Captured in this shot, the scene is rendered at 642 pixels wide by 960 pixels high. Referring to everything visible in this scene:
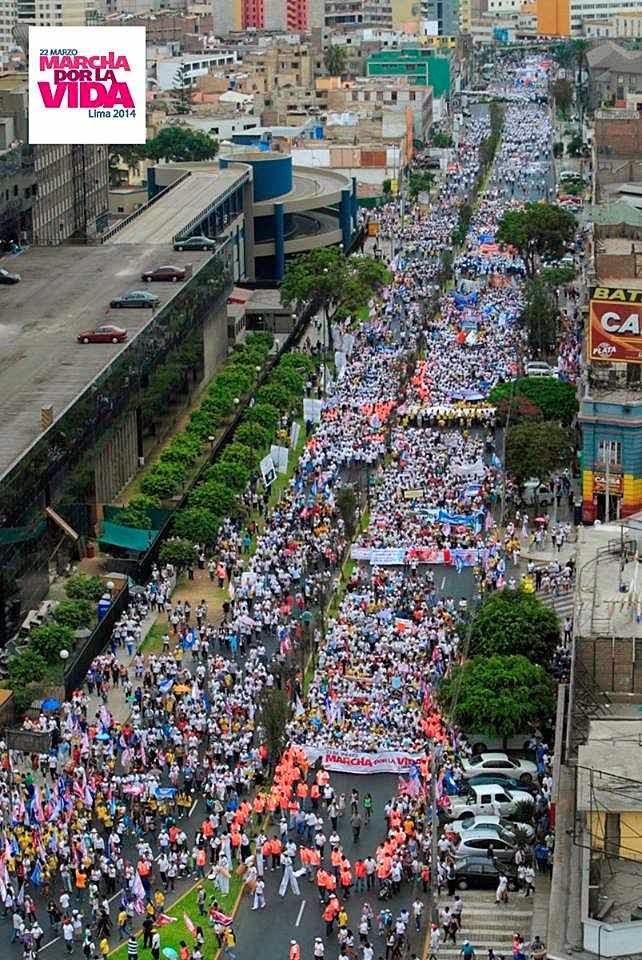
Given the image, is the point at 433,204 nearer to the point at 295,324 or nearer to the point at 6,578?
the point at 295,324

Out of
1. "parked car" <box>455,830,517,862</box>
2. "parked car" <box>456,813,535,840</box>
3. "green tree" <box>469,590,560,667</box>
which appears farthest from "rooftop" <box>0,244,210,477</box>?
"parked car" <box>455,830,517,862</box>

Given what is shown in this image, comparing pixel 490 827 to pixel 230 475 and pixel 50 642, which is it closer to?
pixel 50 642

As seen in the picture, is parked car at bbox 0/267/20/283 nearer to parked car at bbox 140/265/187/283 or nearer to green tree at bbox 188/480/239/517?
parked car at bbox 140/265/187/283

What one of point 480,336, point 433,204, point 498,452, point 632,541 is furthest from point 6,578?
point 433,204

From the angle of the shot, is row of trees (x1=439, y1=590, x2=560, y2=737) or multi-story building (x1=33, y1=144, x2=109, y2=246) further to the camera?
multi-story building (x1=33, y1=144, x2=109, y2=246)

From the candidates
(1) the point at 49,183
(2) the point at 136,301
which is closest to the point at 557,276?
(1) the point at 49,183
